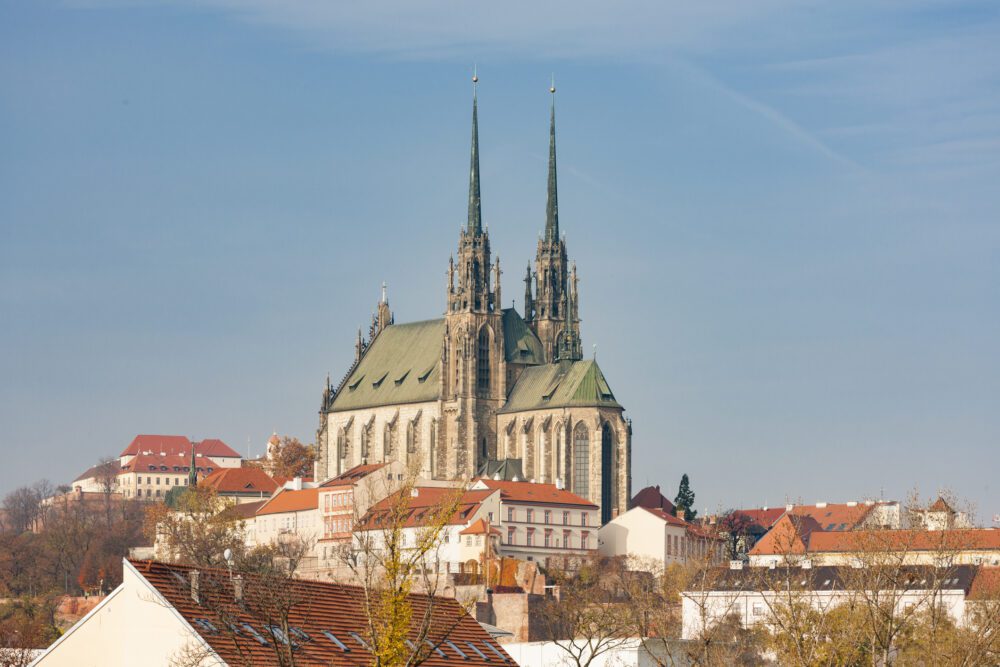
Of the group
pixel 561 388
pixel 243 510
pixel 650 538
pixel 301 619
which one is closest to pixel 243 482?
pixel 243 510

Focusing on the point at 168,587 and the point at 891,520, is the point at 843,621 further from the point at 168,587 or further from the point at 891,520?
the point at 891,520

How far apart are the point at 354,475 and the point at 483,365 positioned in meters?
12.6

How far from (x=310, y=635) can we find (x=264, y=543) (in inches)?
4271

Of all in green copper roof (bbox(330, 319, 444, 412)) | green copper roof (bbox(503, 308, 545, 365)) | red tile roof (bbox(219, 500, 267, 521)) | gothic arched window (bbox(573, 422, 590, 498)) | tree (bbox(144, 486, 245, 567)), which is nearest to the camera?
tree (bbox(144, 486, 245, 567))

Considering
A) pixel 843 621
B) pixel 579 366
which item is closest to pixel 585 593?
pixel 579 366

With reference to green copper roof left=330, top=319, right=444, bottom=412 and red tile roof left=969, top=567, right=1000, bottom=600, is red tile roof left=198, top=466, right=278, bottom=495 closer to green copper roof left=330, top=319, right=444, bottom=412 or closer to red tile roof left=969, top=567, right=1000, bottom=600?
green copper roof left=330, top=319, right=444, bottom=412

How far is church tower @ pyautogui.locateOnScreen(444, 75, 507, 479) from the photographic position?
158 meters

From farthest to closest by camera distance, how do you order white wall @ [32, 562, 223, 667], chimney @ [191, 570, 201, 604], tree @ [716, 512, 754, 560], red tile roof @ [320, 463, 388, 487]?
red tile roof @ [320, 463, 388, 487], tree @ [716, 512, 754, 560], chimney @ [191, 570, 201, 604], white wall @ [32, 562, 223, 667]

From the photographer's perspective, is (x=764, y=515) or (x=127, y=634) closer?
(x=127, y=634)

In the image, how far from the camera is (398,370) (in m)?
170

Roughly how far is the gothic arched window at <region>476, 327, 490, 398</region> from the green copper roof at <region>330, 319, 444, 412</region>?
3.45m

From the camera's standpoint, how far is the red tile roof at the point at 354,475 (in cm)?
15662

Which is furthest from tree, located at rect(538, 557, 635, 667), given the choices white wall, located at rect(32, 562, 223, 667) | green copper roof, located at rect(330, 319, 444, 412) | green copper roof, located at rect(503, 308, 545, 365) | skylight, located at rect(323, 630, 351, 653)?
white wall, located at rect(32, 562, 223, 667)

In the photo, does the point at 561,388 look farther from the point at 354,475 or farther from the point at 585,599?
the point at 585,599
